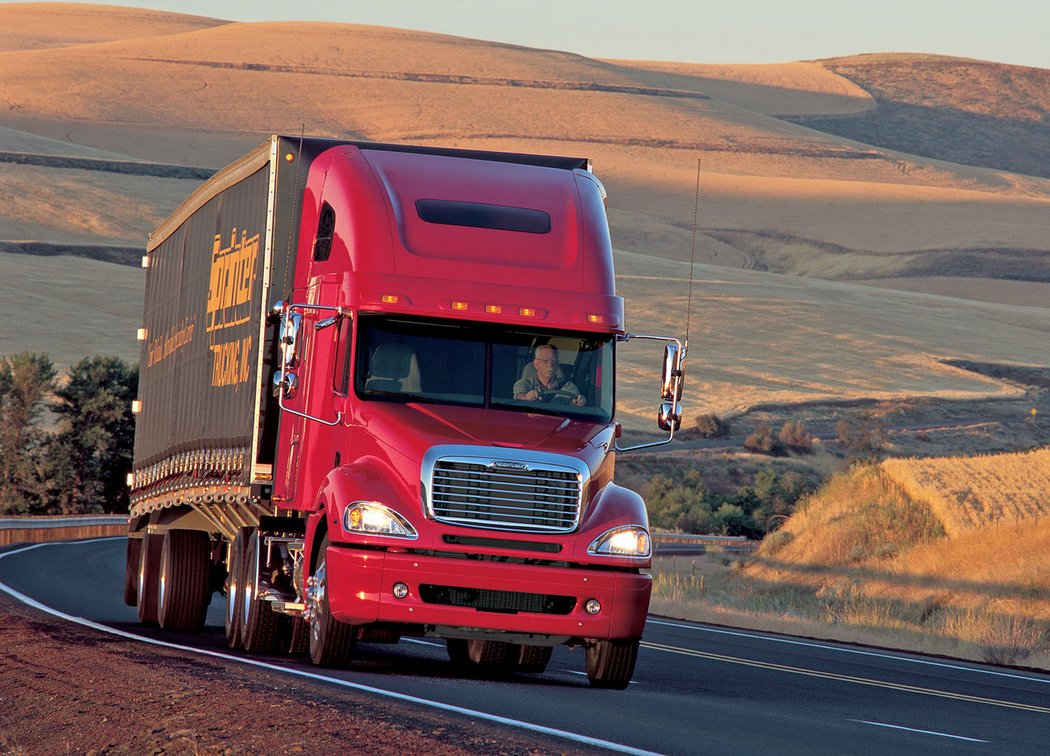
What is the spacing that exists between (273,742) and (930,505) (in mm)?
27670

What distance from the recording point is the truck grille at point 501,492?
555 inches

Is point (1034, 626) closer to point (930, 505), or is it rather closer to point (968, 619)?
point (968, 619)

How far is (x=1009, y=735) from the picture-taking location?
14.3 metres

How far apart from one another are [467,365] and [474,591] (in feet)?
5.82

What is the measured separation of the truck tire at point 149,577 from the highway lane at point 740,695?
28cm

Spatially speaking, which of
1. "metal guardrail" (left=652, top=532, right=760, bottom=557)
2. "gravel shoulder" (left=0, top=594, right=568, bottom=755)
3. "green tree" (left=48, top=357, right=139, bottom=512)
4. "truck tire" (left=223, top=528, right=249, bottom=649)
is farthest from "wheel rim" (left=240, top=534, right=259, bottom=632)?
"green tree" (left=48, top=357, right=139, bottom=512)

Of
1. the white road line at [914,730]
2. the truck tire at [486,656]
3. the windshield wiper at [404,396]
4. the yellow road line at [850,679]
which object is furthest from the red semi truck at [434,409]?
the yellow road line at [850,679]

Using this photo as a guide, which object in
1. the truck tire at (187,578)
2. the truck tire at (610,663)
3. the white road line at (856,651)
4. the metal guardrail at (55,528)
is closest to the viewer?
the truck tire at (610,663)

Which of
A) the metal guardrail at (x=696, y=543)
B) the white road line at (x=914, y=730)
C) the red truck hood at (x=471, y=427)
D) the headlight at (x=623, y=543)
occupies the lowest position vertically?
the white road line at (x=914, y=730)

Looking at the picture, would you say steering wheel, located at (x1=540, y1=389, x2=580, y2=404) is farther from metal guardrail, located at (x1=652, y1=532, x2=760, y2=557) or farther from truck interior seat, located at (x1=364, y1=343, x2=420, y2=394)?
metal guardrail, located at (x1=652, y1=532, x2=760, y2=557)

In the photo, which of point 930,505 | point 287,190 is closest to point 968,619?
point 930,505

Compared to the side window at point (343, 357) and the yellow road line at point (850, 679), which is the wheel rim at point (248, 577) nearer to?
the side window at point (343, 357)

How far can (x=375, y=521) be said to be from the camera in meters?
14.2

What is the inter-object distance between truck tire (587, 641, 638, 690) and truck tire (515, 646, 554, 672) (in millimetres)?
2067
